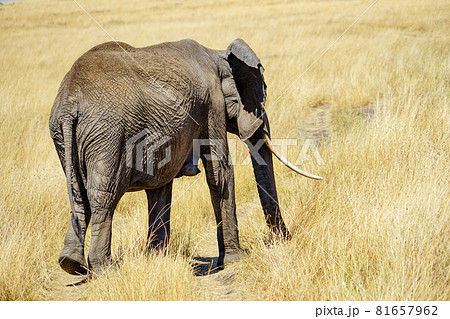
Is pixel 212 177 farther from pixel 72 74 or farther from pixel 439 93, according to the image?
pixel 439 93

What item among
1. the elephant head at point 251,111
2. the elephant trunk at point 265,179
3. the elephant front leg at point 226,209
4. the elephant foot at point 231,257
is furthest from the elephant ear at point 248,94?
the elephant foot at point 231,257

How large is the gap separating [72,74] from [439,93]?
19.4 ft

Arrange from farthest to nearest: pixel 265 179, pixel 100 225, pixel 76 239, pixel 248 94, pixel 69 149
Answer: pixel 265 179 < pixel 248 94 < pixel 76 239 < pixel 100 225 < pixel 69 149

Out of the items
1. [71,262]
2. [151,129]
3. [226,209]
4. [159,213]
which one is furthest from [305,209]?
[71,262]

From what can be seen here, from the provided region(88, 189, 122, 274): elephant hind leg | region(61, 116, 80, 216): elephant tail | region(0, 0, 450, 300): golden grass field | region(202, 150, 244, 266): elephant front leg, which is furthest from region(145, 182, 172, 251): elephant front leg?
region(61, 116, 80, 216): elephant tail

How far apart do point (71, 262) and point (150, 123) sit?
1.18 metres

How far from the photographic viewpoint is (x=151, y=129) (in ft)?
12.2

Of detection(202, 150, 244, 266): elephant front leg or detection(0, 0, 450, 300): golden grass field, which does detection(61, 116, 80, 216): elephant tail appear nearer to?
detection(0, 0, 450, 300): golden grass field

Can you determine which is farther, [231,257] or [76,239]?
[231,257]

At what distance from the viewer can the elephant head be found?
14.7 ft

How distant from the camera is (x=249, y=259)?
4.23m

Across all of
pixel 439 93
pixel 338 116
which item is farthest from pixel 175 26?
pixel 439 93

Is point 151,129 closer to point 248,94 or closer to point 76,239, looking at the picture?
Result: point 76,239
